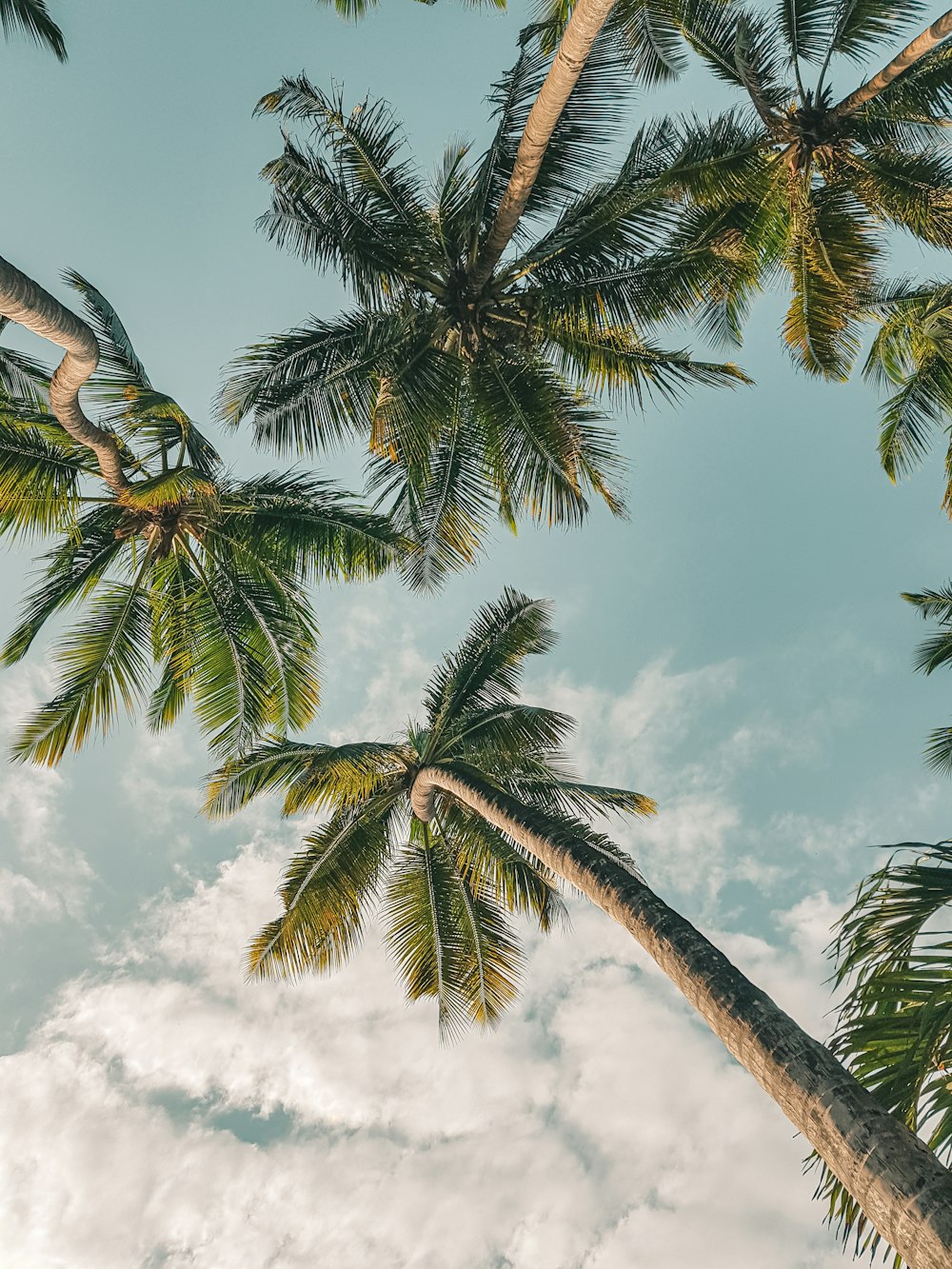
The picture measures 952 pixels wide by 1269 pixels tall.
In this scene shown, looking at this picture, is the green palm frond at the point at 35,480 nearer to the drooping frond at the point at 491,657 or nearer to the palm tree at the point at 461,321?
the palm tree at the point at 461,321

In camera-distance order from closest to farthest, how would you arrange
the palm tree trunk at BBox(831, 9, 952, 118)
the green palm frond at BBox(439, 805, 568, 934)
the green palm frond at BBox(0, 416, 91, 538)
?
the palm tree trunk at BBox(831, 9, 952, 118) → the green palm frond at BBox(0, 416, 91, 538) → the green palm frond at BBox(439, 805, 568, 934)

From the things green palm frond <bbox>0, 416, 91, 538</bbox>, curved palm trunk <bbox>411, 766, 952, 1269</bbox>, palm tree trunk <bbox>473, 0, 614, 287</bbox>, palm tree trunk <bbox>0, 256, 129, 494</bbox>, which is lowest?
curved palm trunk <bbox>411, 766, 952, 1269</bbox>

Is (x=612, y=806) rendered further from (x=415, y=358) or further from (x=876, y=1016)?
(x=876, y=1016)

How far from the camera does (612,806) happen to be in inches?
440

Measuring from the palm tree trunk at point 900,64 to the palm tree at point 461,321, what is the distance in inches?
93.7

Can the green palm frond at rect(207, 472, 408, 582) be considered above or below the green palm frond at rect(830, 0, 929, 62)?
below

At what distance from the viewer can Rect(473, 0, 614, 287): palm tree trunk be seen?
5.66 meters

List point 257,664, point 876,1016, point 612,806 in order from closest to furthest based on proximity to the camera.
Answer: point 876,1016, point 257,664, point 612,806

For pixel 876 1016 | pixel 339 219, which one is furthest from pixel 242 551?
pixel 876 1016

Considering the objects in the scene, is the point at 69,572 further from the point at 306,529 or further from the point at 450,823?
the point at 450,823

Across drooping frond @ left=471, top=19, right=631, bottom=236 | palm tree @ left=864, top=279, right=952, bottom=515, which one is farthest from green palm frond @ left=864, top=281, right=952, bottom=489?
drooping frond @ left=471, top=19, right=631, bottom=236

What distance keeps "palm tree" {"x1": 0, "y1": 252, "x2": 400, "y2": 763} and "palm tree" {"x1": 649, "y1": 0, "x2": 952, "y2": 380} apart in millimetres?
5623

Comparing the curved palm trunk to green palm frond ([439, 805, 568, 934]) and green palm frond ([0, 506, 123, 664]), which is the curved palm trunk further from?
green palm frond ([0, 506, 123, 664])

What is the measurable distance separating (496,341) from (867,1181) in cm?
920
